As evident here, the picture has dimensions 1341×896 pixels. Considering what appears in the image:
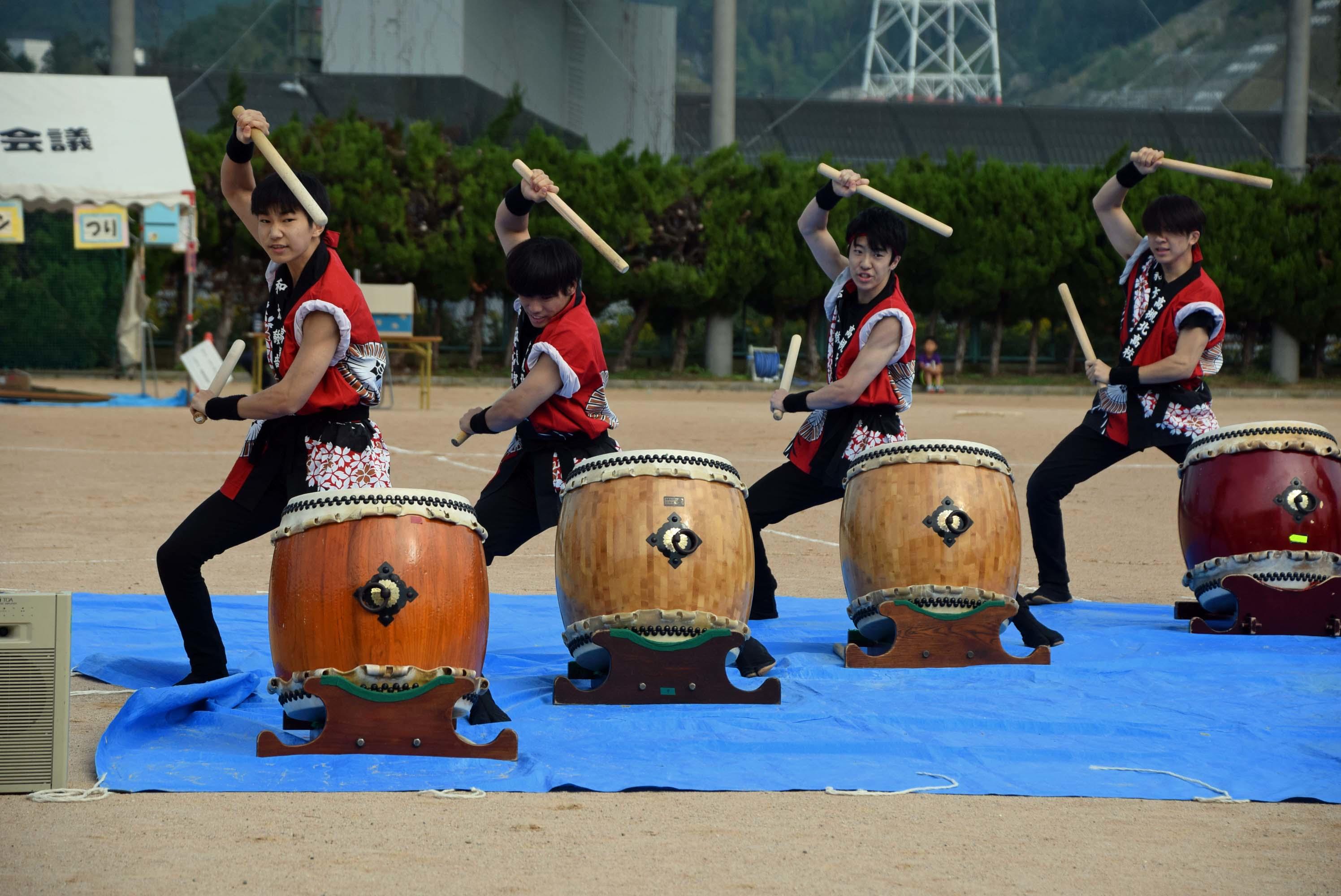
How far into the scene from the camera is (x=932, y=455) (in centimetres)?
502

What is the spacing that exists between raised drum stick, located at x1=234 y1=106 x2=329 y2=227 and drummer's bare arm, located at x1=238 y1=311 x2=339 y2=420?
26cm

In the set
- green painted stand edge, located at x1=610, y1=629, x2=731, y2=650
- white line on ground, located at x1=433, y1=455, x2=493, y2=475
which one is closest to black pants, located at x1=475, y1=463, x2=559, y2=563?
green painted stand edge, located at x1=610, y1=629, x2=731, y2=650

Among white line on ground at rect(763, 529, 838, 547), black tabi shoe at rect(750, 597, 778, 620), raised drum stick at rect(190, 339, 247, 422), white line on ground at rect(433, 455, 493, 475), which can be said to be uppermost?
raised drum stick at rect(190, 339, 247, 422)

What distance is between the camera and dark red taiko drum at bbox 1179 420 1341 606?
5.58 meters

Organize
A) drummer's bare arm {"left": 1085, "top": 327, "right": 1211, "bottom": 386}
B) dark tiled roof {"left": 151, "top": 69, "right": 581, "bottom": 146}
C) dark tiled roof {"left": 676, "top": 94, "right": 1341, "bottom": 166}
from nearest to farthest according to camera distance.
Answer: drummer's bare arm {"left": 1085, "top": 327, "right": 1211, "bottom": 386}, dark tiled roof {"left": 151, "top": 69, "right": 581, "bottom": 146}, dark tiled roof {"left": 676, "top": 94, "right": 1341, "bottom": 166}

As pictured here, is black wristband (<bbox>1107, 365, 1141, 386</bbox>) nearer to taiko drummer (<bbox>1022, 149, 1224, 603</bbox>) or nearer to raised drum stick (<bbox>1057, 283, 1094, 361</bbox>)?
taiko drummer (<bbox>1022, 149, 1224, 603</bbox>)

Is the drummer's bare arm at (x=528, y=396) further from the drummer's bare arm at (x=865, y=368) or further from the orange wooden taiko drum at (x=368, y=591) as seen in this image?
the drummer's bare arm at (x=865, y=368)

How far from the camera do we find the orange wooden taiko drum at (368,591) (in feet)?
12.4

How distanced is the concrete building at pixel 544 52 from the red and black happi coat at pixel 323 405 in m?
23.3

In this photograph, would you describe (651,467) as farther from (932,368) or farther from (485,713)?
(932,368)

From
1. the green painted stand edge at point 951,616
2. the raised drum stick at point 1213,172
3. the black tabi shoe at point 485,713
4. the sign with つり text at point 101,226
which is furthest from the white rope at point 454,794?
the sign with つり text at point 101,226

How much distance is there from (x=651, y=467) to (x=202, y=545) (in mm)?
1268

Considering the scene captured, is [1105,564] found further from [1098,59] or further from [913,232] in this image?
[1098,59]

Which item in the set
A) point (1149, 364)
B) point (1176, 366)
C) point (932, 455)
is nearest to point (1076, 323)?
point (1149, 364)
